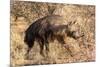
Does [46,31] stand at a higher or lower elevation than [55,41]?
higher

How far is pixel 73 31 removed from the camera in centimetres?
254

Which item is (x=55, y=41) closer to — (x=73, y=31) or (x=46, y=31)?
(x=46, y=31)

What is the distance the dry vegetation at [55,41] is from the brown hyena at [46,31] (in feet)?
0.15

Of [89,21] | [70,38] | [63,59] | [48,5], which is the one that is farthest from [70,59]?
[48,5]

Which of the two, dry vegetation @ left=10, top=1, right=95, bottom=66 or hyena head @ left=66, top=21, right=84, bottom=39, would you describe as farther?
hyena head @ left=66, top=21, right=84, bottom=39

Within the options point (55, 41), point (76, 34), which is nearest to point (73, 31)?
point (76, 34)

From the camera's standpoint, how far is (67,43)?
2.51 meters

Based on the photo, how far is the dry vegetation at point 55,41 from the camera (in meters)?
2.30

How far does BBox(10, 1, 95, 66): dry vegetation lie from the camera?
2.30 metres

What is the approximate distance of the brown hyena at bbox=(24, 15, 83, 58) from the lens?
7.73 ft

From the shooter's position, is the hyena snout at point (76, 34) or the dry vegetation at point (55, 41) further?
the hyena snout at point (76, 34)

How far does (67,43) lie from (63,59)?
20cm

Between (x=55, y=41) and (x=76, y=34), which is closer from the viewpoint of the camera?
(x=55, y=41)

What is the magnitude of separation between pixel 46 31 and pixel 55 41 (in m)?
0.16
